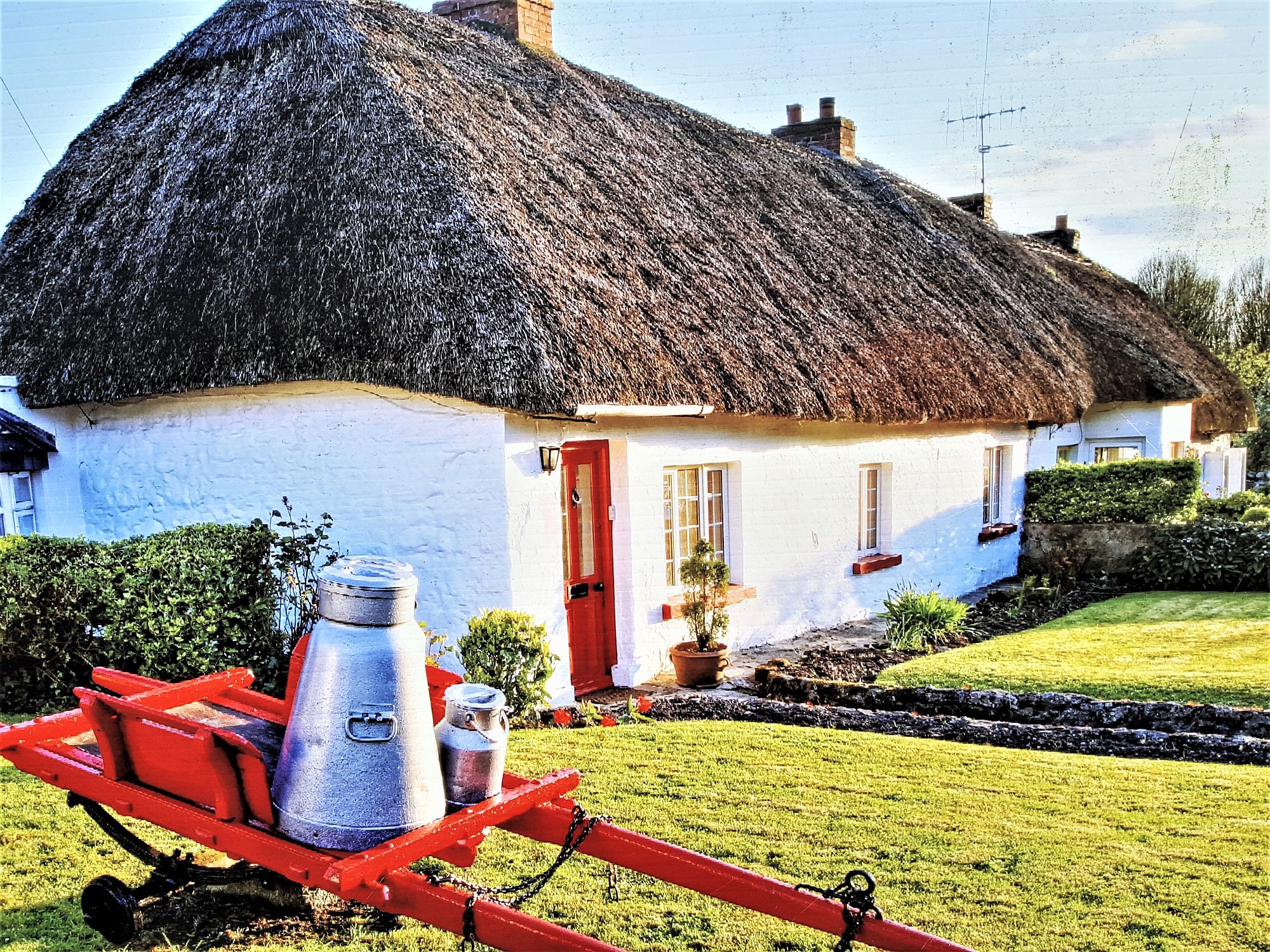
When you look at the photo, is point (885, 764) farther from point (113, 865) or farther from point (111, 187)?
point (111, 187)

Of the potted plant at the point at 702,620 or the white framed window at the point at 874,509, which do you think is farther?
the white framed window at the point at 874,509

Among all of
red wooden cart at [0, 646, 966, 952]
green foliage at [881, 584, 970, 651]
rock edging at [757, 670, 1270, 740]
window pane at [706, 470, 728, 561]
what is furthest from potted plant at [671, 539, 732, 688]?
red wooden cart at [0, 646, 966, 952]

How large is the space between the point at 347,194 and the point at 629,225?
103 inches

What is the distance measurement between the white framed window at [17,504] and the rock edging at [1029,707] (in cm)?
675

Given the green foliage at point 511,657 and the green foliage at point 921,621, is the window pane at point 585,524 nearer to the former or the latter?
the green foliage at point 511,657

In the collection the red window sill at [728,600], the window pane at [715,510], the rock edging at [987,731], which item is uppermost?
the window pane at [715,510]

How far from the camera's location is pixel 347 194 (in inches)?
333

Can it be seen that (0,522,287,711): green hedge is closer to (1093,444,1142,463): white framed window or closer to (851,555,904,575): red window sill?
(851,555,904,575): red window sill

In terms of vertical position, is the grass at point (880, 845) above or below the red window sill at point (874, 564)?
below

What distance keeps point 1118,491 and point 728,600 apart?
7603mm

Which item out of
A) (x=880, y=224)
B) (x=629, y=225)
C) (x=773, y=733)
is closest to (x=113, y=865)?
(x=773, y=733)

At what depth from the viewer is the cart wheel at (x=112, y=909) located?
3.83 m

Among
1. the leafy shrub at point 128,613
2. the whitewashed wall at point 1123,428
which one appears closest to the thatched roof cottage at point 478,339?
the leafy shrub at point 128,613

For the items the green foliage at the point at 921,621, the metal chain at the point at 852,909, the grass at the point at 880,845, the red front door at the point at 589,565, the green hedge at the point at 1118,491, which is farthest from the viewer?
the green hedge at the point at 1118,491
